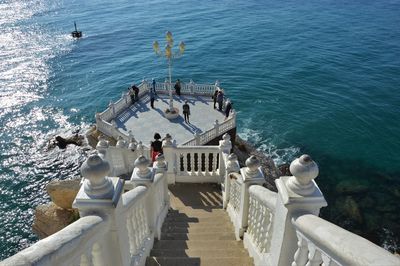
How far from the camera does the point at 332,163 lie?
20391 millimetres

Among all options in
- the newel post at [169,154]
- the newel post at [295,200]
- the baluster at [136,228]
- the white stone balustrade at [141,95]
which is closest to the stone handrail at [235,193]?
the baluster at [136,228]

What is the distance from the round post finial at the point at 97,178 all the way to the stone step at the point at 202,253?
3.51 metres

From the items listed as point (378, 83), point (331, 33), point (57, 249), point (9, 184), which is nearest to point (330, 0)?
point (331, 33)

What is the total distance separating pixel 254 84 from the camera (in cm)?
3206

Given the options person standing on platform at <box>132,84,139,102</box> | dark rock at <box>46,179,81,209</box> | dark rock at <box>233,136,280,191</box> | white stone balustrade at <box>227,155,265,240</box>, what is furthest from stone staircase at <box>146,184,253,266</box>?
person standing on platform at <box>132,84,139,102</box>

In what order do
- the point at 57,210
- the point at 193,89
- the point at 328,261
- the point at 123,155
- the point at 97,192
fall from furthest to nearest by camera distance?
the point at 193,89, the point at 57,210, the point at 123,155, the point at 97,192, the point at 328,261

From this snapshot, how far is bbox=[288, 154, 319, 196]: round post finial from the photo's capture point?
3.12 m

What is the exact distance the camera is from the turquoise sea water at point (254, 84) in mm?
18344

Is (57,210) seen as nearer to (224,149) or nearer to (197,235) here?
(224,149)

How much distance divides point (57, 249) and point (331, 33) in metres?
49.5

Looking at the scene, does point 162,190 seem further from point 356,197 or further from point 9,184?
point 9,184

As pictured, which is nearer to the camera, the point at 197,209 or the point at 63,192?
the point at 197,209

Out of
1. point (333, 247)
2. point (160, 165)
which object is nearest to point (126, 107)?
point (160, 165)

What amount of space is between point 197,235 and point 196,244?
649 millimetres
